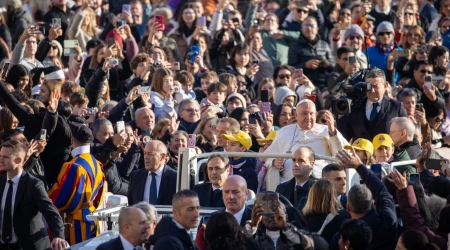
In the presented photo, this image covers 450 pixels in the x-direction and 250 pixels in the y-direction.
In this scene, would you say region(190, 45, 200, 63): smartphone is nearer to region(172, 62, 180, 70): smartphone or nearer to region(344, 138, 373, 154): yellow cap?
region(172, 62, 180, 70): smartphone

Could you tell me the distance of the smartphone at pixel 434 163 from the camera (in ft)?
38.6

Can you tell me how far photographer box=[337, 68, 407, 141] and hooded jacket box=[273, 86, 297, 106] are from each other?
2.05m

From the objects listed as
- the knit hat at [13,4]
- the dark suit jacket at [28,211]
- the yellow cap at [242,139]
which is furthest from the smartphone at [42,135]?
the knit hat at [13,4]

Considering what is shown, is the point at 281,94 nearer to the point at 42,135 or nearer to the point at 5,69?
the point at 5,69

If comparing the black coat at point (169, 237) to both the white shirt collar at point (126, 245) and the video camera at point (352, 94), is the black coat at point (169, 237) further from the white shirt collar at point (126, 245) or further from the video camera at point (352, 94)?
the video camera at point (352, 94)

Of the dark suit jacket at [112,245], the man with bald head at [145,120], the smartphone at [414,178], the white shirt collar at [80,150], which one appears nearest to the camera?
the dark suit jacket at [112,245]

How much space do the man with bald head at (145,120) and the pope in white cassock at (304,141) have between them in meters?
2.00

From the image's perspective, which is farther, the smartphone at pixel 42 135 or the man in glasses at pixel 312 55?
the man in glasses at pixel 312 55

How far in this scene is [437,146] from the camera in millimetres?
16969

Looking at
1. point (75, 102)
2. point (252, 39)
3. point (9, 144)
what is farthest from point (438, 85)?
point (9, 144)

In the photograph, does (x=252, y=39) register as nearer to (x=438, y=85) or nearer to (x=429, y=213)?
(x=438, y=85)

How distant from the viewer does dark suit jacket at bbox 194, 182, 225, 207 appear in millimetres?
12195

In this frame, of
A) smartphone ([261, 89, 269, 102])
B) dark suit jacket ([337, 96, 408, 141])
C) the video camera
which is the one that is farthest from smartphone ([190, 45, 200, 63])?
dark suit jacket ([337, 96, 408, 141])

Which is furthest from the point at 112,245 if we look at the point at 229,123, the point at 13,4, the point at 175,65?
the point at 13,4
